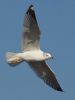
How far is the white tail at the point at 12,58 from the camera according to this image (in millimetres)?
22219

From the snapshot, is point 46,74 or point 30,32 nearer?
point 30,32

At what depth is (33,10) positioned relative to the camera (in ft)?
73.7

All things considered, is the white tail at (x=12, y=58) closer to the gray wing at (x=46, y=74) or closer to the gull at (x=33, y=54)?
the gull at (x=33, y=54)

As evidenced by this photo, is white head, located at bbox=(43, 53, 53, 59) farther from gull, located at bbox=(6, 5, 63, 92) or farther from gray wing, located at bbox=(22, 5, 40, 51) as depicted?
gray wing, located at bbox=(22, 5, 40, 51)

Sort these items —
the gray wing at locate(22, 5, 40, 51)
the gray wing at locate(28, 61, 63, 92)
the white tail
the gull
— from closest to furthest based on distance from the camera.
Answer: the white tail → the gull → the gray wing at locate(22, 5, 40, 51) → the gray wing at locate(28, 61, 63, 92)

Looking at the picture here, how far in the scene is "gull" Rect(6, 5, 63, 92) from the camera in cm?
2238

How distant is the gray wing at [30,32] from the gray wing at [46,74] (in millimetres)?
727

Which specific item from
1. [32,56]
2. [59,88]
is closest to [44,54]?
[32,56]

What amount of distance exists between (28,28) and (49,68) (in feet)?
5.91

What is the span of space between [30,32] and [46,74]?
182 centimetres

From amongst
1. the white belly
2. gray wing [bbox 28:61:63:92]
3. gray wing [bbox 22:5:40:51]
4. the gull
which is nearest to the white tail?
the gull

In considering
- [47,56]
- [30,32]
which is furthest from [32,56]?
[30,32]

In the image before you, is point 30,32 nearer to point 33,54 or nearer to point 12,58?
point 33,54

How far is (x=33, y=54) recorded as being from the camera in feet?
74.4
